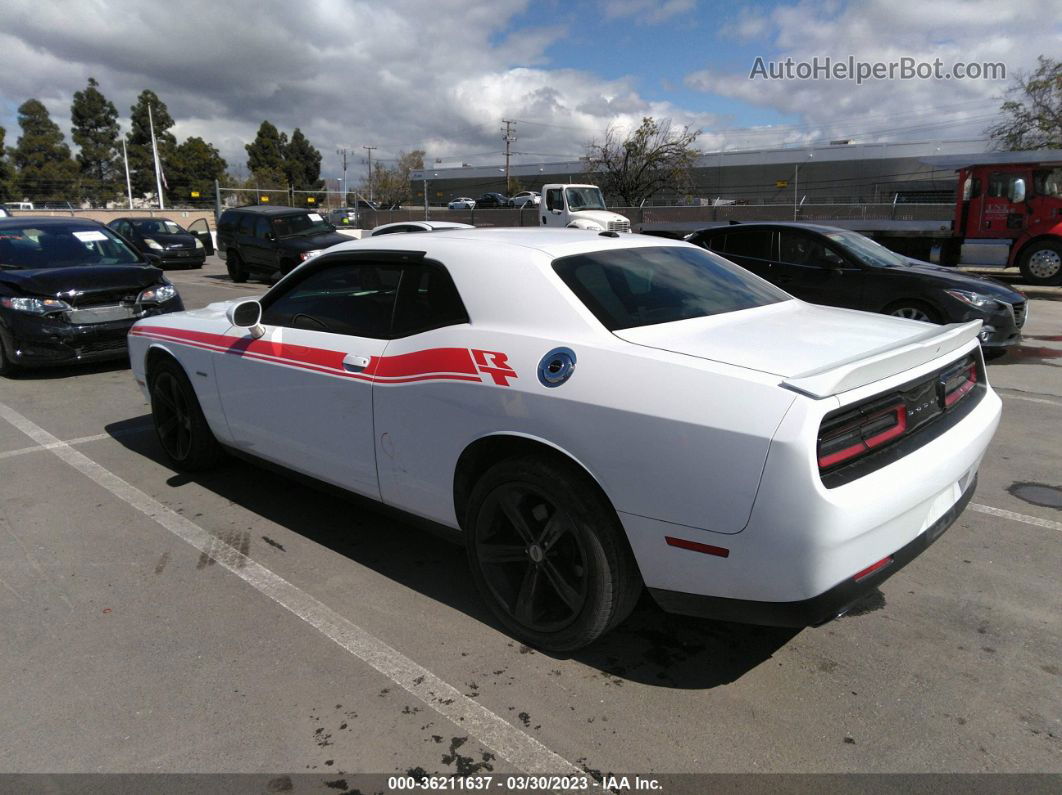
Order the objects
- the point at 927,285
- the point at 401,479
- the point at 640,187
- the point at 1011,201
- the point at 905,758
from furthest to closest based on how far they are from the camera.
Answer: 1. the point at 640,187
2. the point at 1011,201
3. the point at 927,285
4. the point at 401,479
5. the point at 905,758

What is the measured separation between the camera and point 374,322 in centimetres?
358

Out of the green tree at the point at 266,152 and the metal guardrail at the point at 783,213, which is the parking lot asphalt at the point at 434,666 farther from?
the green tree at the point at 266,152

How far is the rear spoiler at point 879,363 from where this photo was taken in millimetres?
2309

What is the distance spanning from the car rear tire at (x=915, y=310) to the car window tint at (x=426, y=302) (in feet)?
20.6

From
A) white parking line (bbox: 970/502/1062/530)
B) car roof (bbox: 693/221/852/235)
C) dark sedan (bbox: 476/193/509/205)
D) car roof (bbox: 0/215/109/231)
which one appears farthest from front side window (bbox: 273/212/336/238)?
dark sedan (bbox: 476/193/509/205)

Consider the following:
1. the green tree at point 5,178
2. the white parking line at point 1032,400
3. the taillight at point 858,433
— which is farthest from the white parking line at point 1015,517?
the green tree at point 5,178

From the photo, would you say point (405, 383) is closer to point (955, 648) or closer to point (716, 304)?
point (716, 304)

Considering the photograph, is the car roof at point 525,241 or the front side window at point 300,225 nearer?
the car roof at point 525,241

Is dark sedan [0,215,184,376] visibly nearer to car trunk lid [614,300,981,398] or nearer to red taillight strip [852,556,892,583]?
car trunk lid [614,300,981,398]

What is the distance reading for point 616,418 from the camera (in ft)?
8.32

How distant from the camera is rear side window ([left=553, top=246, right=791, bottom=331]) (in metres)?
3.05

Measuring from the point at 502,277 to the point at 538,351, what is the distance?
1.53ft

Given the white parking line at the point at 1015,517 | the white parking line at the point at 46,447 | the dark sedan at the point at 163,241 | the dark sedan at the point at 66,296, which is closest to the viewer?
the white parking line at the point at 1015,517

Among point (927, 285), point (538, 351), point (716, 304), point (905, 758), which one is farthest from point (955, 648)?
point (927, 285)
